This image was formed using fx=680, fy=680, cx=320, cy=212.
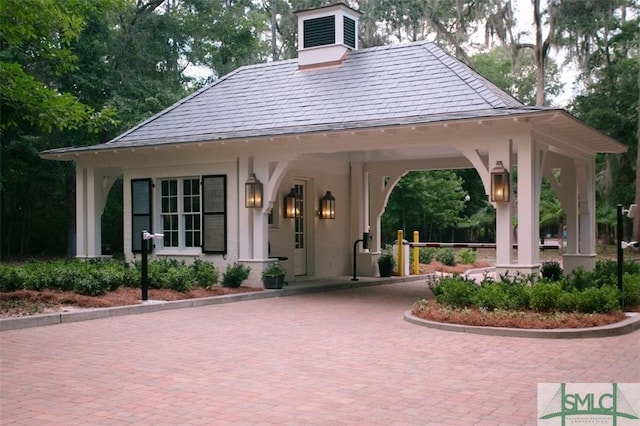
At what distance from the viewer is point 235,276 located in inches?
536

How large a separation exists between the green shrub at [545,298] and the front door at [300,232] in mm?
7873

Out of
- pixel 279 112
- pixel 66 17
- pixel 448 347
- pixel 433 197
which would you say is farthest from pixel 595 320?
pixel 433 197

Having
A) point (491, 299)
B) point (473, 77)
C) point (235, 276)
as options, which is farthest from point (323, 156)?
point (491, 299)

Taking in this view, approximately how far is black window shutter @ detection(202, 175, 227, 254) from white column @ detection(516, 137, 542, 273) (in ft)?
20.6

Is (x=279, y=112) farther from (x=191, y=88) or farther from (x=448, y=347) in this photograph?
(x=191, y=88)

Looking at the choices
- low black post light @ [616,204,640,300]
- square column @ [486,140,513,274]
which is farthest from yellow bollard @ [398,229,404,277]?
low black post light @ [616,204,640,300]

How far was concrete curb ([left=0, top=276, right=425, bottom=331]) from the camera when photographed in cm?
905

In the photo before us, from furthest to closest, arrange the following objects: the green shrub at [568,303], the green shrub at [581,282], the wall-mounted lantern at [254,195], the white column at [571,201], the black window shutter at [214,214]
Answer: the white column at [571,201] < the black window shutter at [214,214] < the wall-mounted lantern at [254,195] < the green shrub at [581,282] < the green shrub at [568,303]

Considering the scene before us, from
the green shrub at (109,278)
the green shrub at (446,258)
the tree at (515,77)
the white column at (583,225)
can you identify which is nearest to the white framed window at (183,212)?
the green shrub at (109,278)

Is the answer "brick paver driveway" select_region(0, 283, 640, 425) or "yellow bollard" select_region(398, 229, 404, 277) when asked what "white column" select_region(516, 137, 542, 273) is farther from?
"yellow bollard" select_region(398, 229, 404, 277)

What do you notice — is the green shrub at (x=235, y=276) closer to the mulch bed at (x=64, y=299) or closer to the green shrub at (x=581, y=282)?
the mulch bed at (x=64, y=299)

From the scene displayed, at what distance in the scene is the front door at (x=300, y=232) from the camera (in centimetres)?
1620

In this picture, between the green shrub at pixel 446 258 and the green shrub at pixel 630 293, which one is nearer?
the green shrub at pixel 630 293

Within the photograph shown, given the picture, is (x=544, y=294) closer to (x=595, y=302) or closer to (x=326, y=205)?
(x=595, y=302)
